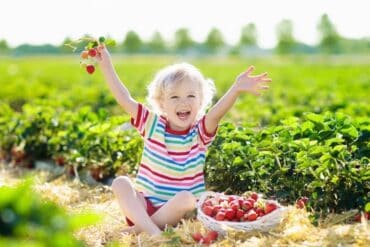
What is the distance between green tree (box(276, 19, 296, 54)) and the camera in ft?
271

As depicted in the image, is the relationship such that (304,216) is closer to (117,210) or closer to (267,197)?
(267,197)

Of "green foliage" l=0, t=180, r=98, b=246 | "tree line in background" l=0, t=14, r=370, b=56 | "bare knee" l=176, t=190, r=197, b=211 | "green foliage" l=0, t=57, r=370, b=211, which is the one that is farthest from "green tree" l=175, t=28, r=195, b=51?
"green foliage" l=0, t=180, r=98, b=246

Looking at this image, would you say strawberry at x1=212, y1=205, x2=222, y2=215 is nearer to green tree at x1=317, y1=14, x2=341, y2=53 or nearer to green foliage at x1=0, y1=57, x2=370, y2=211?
green foliage at x1=0, y1=57, x2=370, y2=211

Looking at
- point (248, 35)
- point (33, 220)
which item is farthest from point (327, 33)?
point (33, 220)

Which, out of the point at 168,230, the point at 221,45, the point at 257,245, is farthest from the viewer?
the point at 221,45

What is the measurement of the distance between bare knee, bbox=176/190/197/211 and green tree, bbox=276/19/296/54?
259 ft

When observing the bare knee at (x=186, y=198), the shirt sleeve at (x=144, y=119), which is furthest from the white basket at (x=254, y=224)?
the shirt sleeve at (x=144, y=119)

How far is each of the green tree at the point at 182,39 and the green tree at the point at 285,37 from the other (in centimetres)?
1739

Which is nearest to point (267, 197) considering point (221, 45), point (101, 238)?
point (101, 238)

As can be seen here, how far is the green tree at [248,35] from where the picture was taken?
90188mm

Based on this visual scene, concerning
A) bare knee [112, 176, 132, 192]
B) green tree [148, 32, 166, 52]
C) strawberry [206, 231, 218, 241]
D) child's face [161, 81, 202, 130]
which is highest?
child's face [161, 81, 202, 130]

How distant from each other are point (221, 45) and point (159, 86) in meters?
93.3

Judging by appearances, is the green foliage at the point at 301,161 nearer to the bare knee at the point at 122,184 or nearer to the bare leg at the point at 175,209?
the bare leg at the point at 175,209

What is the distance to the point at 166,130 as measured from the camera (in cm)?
476
